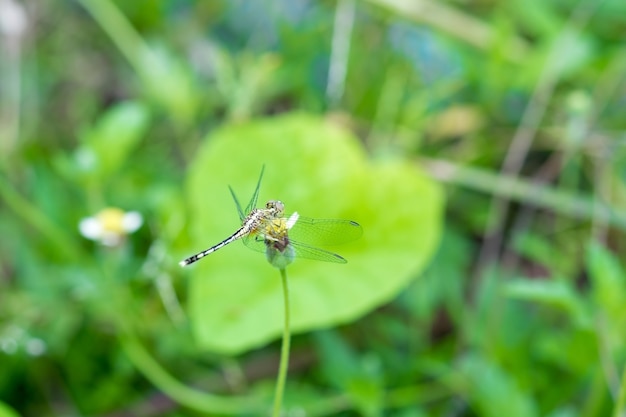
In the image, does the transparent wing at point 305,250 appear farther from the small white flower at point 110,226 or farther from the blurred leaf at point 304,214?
the small white flower at point 110,226

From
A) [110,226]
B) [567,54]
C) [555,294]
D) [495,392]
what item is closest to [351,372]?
[495,392]

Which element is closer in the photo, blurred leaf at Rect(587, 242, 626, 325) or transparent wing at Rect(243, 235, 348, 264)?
Answer: transparent wing at Rect(243, 235, 348, 264)

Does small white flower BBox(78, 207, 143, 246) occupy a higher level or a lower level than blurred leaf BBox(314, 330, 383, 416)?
higher

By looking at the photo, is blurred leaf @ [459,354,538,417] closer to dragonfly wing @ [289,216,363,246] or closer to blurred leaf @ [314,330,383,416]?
blurred leaf @ [314,330,383,416]

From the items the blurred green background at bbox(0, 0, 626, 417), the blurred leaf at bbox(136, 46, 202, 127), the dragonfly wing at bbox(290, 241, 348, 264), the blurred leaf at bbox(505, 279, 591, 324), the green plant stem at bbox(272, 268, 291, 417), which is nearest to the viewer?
the green plant stem at bbox(272, 268, 291, 417)

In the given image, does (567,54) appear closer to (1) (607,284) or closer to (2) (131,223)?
(1) (607,284)

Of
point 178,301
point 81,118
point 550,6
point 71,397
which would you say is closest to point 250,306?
point 178,301

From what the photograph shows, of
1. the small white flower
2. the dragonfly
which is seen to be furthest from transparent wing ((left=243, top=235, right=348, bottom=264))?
the small white flower
